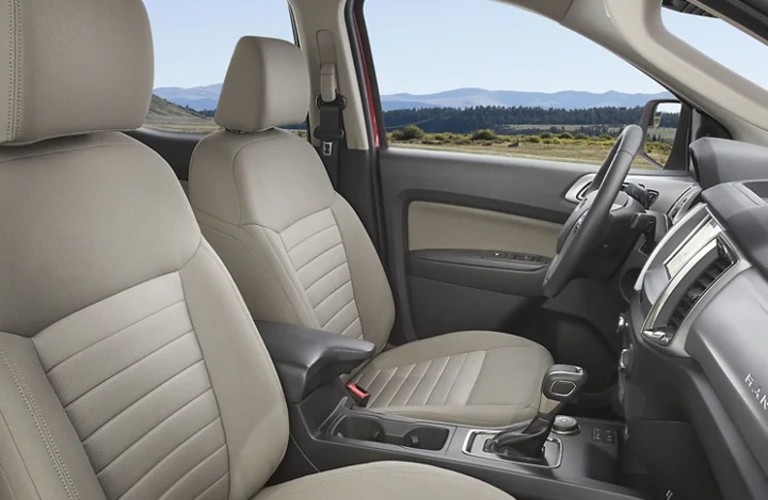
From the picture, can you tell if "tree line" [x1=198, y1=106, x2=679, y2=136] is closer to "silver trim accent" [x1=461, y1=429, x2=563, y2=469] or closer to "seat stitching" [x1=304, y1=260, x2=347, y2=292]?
"seat stitching" [x1=304, y1=260, x2=347, y2=292]

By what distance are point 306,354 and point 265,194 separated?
0.49 metres

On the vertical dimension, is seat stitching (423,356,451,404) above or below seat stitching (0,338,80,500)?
below

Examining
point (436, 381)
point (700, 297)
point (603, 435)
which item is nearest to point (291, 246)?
point (436, 381)

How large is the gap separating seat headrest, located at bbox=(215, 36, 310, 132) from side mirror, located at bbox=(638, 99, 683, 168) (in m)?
1.02

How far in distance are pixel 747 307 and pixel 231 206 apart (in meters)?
1.26

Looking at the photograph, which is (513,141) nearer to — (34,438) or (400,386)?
(400,386)

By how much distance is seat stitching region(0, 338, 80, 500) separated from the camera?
1060 millimetres

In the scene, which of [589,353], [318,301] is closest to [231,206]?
[318,301]

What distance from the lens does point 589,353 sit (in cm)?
234

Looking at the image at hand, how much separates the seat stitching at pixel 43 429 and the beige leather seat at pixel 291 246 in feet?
2.97

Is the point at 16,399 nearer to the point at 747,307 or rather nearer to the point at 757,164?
the point at 747,307

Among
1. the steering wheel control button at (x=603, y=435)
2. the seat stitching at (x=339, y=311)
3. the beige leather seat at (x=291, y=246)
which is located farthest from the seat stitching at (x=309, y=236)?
the steering wheel control button at (x=603, y=435)

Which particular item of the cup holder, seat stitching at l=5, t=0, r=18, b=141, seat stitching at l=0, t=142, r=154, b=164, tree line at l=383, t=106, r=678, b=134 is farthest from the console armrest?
tree line at l=383, t=106, r=678, b=134

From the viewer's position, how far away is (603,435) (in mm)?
1789
